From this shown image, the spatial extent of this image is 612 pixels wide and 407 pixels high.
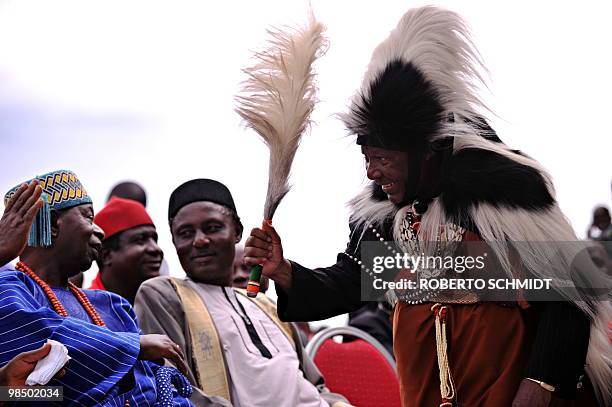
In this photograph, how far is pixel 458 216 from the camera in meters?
3.23

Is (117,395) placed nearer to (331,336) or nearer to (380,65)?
(380,65)

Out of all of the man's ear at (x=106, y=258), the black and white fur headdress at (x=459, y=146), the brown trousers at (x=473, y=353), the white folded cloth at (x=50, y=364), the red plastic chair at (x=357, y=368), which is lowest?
the red plastic chair at (x=357, y=368)

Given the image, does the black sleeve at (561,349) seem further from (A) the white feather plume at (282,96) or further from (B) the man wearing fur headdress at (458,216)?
(A) the white feather plume at (282,96)

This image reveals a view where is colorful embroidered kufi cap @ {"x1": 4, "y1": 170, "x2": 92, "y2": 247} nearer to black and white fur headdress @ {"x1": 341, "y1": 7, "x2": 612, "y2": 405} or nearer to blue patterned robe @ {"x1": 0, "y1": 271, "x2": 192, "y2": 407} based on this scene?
blue patterned robe @ {"x1": 0, "y1": 271, "x2": 192, "y2": 407}

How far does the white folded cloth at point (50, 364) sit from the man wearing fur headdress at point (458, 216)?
29.7 inches

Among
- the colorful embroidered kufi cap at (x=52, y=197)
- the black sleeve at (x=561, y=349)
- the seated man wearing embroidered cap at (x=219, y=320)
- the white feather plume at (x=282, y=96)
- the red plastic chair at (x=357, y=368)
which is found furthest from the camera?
the red plastic chair at (x=357, y=368)

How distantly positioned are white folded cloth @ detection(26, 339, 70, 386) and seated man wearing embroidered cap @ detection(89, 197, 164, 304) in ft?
6.67

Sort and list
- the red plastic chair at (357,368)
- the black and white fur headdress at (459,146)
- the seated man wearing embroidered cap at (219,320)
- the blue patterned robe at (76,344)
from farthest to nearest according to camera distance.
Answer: the red plastic chair at (357,368), the seated man wearing embroidered cap at (219,320), the blue patterned robe at (76,344), the black and white fur headdress at (459,146)

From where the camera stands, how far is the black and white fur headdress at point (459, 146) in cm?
312

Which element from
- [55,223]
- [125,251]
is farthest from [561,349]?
[125,251]

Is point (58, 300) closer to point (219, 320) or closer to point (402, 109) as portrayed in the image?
point (219, 320)

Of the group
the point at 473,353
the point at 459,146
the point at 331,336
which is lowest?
the point at 331,336

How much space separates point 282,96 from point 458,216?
32.0 inches

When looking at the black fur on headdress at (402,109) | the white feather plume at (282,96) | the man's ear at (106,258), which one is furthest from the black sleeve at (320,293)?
the man's ear at (106,258)
